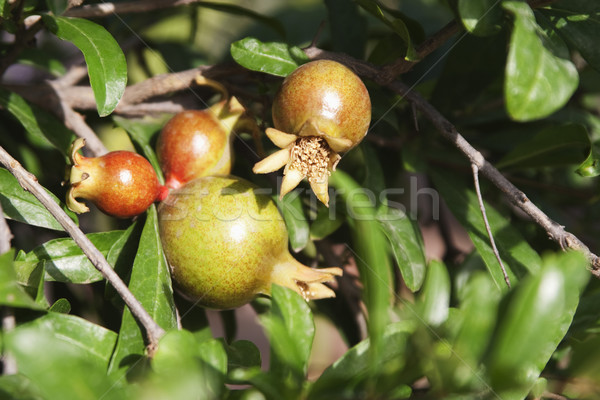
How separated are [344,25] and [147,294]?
2.25 ft

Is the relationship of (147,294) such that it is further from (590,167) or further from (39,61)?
(590,167)

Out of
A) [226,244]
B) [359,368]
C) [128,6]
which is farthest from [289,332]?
[128,6]

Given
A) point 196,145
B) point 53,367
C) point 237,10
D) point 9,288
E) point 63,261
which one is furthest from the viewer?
point 237,10

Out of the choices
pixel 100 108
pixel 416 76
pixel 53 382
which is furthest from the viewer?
pixel 416 76

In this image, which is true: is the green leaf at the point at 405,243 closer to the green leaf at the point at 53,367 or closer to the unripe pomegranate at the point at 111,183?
the unripe pomegranate at the point at 111,183

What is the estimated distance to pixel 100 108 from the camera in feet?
2.70

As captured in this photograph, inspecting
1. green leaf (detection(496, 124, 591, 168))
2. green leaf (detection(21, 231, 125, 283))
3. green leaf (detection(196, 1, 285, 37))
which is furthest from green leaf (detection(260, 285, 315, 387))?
green leaf (detection(196, 1, 285, 37))

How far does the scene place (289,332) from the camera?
0.67 metres

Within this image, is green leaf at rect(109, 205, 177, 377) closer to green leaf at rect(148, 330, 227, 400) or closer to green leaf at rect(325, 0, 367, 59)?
green leaf at rect(148, 330, 227, 400)

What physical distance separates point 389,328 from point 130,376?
344 millimetres

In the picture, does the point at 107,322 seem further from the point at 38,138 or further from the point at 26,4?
the point at 26,4

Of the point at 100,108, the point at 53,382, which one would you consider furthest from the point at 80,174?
the point at 53,382

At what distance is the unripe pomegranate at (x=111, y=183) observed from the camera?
0.87 m

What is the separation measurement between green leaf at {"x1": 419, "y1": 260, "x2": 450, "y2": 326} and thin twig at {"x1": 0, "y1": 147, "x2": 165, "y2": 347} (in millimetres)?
339
